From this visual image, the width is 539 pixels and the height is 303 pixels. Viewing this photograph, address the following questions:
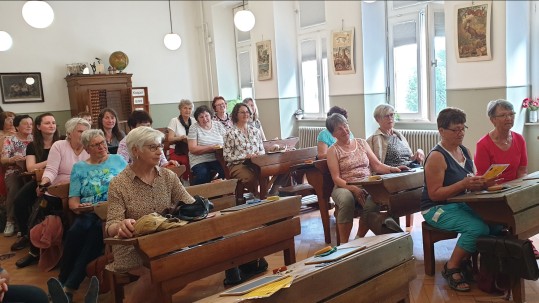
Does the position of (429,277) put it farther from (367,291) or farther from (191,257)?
(191,257)

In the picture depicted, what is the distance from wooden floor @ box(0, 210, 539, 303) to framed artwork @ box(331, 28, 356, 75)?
318 centimetres

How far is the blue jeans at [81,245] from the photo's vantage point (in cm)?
356

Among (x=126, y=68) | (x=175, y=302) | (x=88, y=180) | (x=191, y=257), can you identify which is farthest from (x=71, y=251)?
(x=126, y=68)

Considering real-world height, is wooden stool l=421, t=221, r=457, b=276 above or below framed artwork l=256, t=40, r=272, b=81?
below

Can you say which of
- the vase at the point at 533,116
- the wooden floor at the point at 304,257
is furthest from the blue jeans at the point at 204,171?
the vase at the point at 533,116

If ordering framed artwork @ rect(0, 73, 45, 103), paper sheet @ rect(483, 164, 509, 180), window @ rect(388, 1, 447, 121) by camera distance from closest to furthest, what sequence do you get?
paper sheet @ rect(483, 164, 509, 180) < window @ rect(388, 1, 447, 121) < framed artwork @ rect(0, 73, 45, 103)

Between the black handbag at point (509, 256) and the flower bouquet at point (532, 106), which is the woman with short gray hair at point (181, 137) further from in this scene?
the flower bouquet at point (532, 106)

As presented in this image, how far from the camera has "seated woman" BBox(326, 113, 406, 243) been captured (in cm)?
399

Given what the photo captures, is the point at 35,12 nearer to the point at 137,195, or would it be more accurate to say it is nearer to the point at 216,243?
the point at 137,195

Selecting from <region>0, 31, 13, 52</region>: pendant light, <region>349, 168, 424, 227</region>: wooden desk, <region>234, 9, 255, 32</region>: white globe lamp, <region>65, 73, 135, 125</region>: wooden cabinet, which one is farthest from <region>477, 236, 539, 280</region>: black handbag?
<region>0, 31, 13, 52</region>: pendant light

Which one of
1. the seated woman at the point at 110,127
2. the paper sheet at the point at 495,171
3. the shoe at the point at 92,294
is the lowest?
the shoe at the point at 92,294

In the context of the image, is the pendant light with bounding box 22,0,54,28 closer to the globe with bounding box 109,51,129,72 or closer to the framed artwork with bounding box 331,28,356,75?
the globe with bounding box 109,51,129,72

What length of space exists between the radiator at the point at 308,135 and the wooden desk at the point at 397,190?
473 centimetres

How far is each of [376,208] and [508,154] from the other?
43.0 inches
